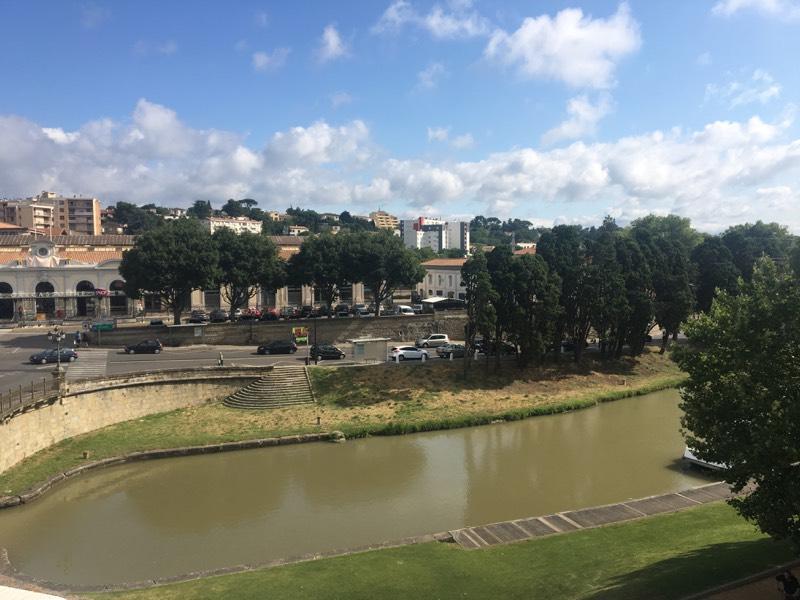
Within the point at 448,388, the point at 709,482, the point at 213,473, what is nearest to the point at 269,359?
the point at 448,388

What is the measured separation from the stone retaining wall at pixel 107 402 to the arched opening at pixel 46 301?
29145mm

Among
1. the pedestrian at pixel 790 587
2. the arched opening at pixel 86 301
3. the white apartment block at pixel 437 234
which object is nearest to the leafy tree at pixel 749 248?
the pedestrian at pixel 790 587

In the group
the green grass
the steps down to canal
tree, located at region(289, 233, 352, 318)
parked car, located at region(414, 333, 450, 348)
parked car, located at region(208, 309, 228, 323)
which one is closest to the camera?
the green grass

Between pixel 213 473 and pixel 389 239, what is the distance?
33.5 meters

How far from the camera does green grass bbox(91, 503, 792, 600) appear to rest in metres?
14.4

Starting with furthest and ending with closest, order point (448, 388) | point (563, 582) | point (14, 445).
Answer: point (448, 388), point (14, 445), point (563, 582)

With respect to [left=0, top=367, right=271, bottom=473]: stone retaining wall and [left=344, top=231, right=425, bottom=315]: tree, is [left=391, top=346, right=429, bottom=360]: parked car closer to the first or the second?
[left=0, top=367, right=271, bottom=473]: stone retaining wall

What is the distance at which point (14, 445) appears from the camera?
82.1 feet

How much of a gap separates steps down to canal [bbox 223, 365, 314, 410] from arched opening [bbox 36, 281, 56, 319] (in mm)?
30898

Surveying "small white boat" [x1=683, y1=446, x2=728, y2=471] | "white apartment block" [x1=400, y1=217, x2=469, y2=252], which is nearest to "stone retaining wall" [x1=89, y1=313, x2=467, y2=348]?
"small white boat" [x1=683, y1=446, x2=728, y2=471]

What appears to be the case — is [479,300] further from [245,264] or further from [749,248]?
[749,248]

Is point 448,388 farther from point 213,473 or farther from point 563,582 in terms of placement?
point 563,582

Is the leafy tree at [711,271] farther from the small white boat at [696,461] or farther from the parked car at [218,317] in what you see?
the parked car at [218,317]

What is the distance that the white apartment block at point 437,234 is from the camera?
17388 centimetres
